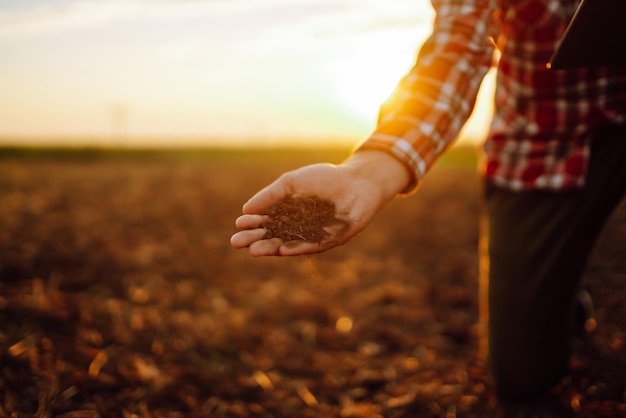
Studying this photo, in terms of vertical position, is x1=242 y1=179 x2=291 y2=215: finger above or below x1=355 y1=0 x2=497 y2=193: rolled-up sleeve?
below

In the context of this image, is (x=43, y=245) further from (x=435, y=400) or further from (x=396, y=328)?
(x=435, y=400)

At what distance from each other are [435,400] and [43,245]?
10.8 feet

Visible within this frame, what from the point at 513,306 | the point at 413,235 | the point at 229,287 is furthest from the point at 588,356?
the point at 413,235

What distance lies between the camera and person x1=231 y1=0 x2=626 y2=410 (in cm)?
147

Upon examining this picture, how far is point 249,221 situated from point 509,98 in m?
1.36

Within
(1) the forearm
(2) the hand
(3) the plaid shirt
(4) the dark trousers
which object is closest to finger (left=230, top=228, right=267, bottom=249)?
(2) the hand

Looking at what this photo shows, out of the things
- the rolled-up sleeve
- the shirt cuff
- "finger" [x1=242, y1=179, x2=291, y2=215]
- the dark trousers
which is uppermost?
the rolled-up sleeve

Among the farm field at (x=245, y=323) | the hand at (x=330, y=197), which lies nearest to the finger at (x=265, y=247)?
the hand at (x=330, y=197)

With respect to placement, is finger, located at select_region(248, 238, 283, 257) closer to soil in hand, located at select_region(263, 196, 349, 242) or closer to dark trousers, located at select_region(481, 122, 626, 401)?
soil in hand, located at select_region(263, 196, 349, 242)

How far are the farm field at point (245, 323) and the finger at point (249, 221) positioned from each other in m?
0.52

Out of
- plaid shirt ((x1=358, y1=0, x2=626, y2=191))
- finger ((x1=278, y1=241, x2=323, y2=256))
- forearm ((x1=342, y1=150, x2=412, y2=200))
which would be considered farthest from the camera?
plaid shirt ((x1=358, y1=0, x2=626, y2=191))

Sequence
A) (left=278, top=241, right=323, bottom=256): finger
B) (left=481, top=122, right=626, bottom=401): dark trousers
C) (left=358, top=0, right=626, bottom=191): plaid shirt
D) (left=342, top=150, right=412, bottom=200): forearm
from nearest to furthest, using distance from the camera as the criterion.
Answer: (left=278, top=241, right=323, bottom=256): finger < (left=342, top=150, right=412, bottom=200): forearm < (left=358, top=0, right=626, bottom=191): plaid shirt < (left=481, top=122, right=626, bottom=401): dark trousers

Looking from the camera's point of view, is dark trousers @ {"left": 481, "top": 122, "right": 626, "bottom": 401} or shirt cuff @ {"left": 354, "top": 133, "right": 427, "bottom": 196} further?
dark trousers @ {"left": 481, "top": 122, "right": 626, "bottom": 401}

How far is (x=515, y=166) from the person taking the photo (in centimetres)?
219
